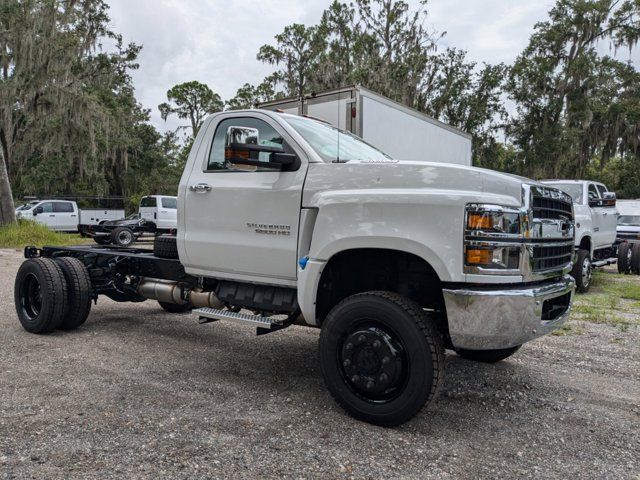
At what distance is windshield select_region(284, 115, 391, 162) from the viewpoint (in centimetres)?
401

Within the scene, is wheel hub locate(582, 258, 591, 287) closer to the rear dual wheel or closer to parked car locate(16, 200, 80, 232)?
the rear dual wheel

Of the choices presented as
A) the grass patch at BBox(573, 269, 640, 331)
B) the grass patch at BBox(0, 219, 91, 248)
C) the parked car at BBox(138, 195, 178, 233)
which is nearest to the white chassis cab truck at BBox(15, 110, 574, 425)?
the grass patch at BBox(573, 269, 640, 331)

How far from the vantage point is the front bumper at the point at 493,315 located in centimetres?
298

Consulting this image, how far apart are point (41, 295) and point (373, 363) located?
383 centimetres

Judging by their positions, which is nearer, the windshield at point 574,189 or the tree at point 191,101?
the windshield at point 574,189

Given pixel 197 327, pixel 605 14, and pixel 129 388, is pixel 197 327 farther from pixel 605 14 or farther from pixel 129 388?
pixel 605 14

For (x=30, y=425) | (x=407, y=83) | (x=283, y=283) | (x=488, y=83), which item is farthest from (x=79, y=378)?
(x=488, y=83)

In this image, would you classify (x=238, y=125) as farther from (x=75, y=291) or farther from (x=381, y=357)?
(x=75, y=291)

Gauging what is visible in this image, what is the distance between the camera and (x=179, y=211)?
182 inches

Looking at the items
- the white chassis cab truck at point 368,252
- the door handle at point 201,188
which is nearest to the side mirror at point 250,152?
the white chassis cab truck at point 368,252

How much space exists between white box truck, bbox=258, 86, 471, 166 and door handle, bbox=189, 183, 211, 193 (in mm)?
4551

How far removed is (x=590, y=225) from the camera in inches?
374

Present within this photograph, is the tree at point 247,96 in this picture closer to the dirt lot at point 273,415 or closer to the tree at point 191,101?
the tree at point 191,101

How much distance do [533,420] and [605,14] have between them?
3045 cm
